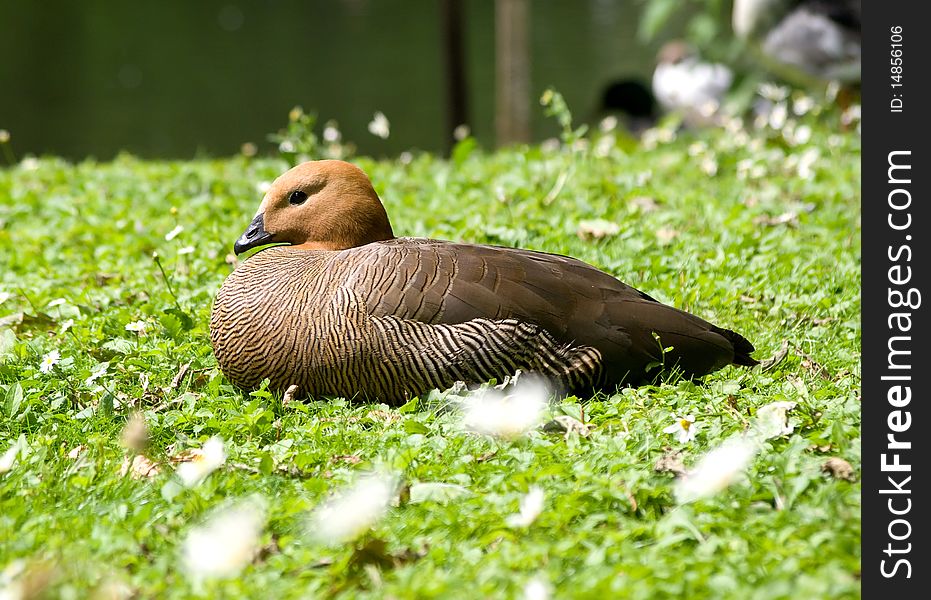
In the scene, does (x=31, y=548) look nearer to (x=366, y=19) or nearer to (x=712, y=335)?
(x=712, y=335)

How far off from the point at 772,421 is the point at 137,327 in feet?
8.18

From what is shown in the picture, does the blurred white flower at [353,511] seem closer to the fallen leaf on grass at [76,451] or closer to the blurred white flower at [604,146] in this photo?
the fallen leaf on grass at [76,451]

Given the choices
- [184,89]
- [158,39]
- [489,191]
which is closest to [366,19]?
[158,39]

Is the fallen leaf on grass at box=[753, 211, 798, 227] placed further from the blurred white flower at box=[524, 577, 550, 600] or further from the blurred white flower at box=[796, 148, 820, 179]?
the blurred white flower at box=[524, 577, 550, 600]

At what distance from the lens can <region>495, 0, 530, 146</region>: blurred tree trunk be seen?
12.0 metres

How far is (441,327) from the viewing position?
12.2 feet

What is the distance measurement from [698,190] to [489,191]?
130cm

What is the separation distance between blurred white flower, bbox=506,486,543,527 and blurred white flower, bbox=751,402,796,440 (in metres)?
0.80

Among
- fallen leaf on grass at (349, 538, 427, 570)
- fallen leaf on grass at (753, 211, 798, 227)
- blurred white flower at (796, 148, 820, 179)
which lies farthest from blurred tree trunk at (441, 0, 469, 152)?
fallen leaf on grass at (349, 538, 427, 570)

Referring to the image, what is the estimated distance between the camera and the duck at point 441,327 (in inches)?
147

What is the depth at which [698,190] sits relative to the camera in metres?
6.83

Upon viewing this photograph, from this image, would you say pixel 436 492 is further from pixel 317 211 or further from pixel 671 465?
pixel 317 211

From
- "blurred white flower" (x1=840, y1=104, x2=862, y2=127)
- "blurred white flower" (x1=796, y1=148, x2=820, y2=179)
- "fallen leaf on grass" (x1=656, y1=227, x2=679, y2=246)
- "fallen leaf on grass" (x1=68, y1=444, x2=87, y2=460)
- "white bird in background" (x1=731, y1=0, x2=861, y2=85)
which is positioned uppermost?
"white bird in background" (x1=731, y1=0, x2=861, y2=85)
